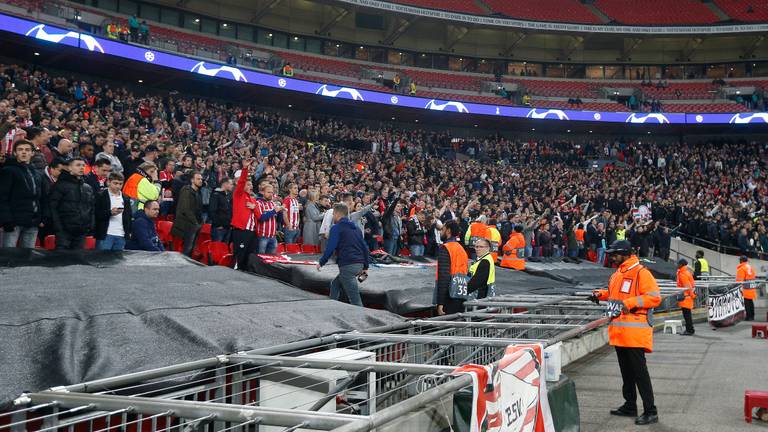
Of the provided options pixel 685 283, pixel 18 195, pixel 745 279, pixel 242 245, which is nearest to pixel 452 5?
pixel 745 279

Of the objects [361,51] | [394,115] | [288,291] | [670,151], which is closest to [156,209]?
[288,291]

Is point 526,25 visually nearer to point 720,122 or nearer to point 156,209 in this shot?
point 720,122

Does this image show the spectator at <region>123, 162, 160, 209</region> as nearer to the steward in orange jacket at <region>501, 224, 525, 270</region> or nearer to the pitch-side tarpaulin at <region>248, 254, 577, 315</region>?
the pitch-side tarpaulin at <region>248, 254, 577, 315</region>

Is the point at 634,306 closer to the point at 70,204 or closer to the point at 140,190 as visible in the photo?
the point at 70,204

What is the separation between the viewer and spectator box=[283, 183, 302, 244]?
466 inches

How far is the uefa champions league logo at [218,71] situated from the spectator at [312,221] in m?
14.9

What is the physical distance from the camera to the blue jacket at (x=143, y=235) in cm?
873

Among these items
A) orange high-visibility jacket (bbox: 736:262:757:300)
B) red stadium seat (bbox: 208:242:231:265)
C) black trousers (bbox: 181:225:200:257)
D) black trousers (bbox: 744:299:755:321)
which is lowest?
black trousers (bbox: 744:299:755:321)

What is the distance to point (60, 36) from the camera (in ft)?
69.9

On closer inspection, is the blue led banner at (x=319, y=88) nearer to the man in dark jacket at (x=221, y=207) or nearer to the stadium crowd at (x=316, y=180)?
the stadium crowd at (x=316, y=180)

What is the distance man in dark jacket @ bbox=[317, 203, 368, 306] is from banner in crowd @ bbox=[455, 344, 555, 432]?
3.98 m

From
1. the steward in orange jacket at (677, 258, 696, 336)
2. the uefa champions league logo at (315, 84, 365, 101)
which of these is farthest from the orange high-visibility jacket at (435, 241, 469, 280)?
the uefa champions league logo at (315, 84, 365, 101)

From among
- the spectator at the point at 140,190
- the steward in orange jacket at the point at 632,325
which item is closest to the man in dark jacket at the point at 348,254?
the spectator at the point at 140,190

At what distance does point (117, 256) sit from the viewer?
744cm
